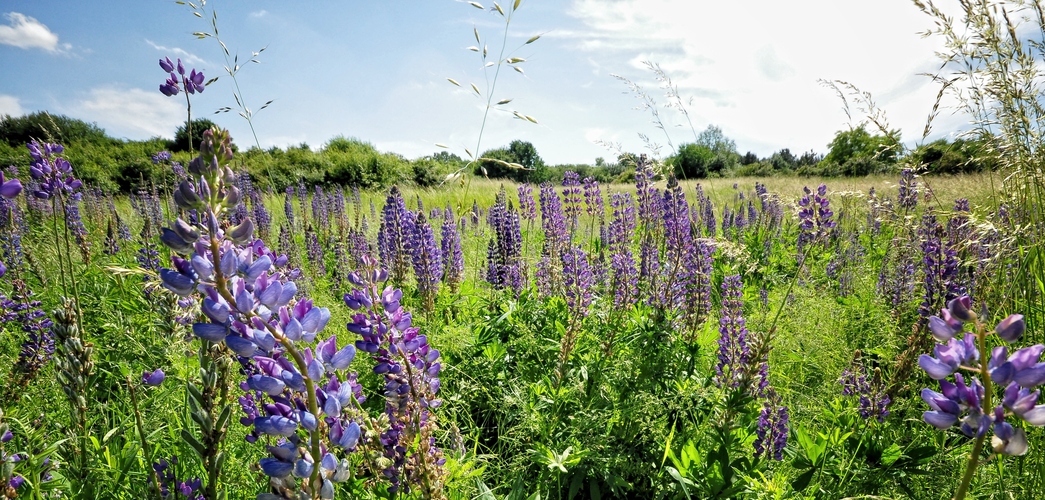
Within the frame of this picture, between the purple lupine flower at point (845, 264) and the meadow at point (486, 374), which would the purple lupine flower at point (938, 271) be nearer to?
the meadow at point (486, 374)

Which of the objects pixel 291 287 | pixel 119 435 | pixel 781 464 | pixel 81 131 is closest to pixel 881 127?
pixel 781 464

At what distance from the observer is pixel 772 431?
211cm

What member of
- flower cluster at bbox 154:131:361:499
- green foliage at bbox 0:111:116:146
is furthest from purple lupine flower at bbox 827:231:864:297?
green foliage at bbox 0:111:116:146

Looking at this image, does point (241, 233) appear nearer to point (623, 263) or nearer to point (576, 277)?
point (576, 277)

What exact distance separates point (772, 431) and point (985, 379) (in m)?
1.37

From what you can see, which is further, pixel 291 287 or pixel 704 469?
pixel 704 469

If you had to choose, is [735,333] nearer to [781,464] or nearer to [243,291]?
[781,464]

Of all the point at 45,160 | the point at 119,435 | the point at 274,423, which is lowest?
the point at 119,435

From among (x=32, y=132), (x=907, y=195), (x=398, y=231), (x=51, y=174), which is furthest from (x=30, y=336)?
(x=32, y=132)

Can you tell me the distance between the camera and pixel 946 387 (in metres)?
0.93

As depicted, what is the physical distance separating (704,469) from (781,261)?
483 centimetres

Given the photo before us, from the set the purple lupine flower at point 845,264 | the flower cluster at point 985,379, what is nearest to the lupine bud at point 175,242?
the flower cluster at point 985,379

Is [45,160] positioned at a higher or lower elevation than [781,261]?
higher

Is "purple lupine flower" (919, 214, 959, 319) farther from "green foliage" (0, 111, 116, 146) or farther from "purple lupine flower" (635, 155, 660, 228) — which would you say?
"green foliage" (0, 111, 116, 146)
